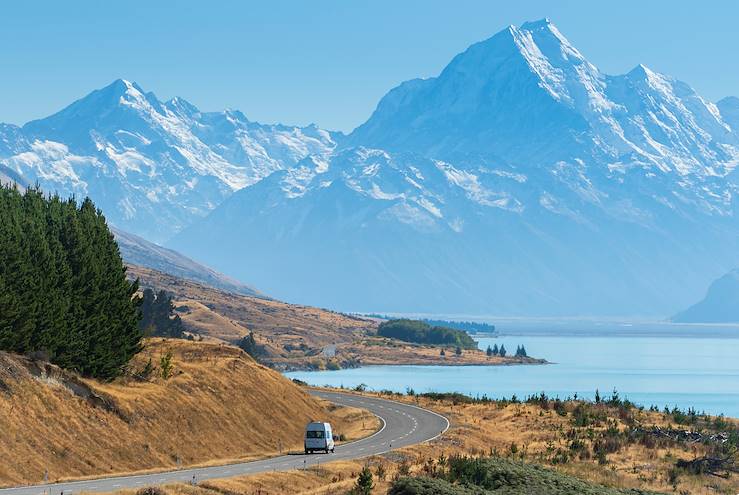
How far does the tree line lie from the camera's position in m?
72.5

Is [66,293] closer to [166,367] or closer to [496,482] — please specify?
[166,367]

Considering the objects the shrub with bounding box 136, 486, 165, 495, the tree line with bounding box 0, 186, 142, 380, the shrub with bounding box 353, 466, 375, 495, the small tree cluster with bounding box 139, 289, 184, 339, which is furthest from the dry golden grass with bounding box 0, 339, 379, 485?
the small tree cluster with bounding box 139, 289, 184, 339

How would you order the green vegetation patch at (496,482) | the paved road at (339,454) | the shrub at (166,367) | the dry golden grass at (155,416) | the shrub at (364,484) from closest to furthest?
the green vegetation patch at (496,482) → the shrub at (364,484) → the paved road at (339,454) → the dry golden grass at (155,416) → the shrub at (166,367)

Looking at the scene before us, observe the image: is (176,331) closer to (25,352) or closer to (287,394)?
(287,394)

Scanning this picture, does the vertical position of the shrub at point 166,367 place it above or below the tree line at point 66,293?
below

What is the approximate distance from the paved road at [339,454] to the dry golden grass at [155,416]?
3.07 metres

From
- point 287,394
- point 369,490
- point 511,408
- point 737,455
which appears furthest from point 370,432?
point 369,490

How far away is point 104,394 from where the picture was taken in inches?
2982

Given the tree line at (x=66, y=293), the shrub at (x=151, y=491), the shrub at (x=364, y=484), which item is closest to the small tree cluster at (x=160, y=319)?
the tree line at (x=66, y=293)

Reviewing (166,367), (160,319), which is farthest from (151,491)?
(160,319)

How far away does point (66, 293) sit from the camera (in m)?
77.0

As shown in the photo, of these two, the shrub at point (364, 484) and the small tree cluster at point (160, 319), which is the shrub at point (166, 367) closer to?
the shrub at point (364, 484)

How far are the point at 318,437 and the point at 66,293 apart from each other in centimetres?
1848

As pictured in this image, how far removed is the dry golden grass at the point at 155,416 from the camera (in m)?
65.9
